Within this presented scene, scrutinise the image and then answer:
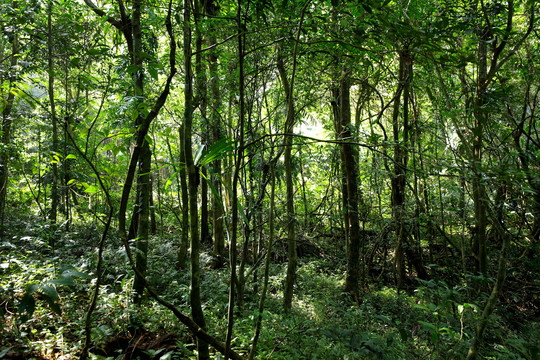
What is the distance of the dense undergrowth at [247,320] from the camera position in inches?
76.3

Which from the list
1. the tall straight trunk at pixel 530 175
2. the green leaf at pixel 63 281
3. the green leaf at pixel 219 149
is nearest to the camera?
the green leaf at pixel 63 281

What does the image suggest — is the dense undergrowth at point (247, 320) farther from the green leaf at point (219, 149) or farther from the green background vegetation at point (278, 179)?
the green leaf at point (219, 149)

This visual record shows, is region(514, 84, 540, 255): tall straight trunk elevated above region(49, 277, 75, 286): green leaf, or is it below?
above

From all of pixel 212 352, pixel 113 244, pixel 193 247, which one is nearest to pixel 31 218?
pixel 113 244

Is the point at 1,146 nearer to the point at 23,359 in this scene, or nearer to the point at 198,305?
the point at 23,359

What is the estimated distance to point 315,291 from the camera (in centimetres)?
563

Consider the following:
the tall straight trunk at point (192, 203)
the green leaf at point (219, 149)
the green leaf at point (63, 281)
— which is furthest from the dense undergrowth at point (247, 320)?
the green leaf at point (219, 149)

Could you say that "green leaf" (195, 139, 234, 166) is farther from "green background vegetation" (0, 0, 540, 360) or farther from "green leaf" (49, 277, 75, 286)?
"green leaf" (49, 277, 75, 286)

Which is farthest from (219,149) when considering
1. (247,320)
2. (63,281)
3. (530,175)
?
(247,320)

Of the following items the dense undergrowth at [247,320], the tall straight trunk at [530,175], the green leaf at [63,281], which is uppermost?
the tall straight trunk at [530,175]

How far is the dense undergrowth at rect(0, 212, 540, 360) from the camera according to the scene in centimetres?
194

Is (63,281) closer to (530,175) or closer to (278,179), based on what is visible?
(530,175)

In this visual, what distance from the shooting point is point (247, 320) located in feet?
11.3

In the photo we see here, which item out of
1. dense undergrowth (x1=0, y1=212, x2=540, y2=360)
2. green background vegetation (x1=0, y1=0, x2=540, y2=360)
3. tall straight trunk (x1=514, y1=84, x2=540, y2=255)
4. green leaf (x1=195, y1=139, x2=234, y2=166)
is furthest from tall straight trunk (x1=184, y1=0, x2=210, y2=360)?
tall straight trunk (x1=514, y1=84, x2=540, y2=255)
